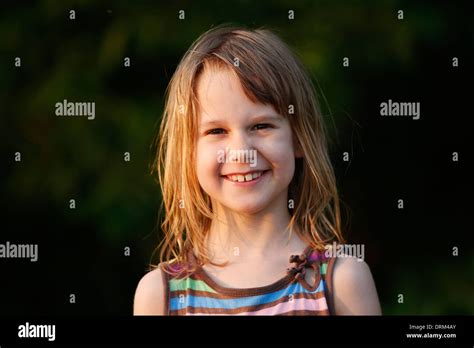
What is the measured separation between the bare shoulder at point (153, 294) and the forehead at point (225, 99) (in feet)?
1.40

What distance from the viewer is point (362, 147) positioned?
326 centimetres

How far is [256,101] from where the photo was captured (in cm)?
230

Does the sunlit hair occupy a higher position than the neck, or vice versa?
the sunlit hair

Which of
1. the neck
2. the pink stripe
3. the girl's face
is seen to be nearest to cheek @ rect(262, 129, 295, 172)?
the girl's face

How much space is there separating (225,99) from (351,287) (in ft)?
1.88

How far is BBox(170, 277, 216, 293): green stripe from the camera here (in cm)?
232

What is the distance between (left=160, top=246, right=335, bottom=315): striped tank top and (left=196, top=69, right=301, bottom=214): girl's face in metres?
0.19

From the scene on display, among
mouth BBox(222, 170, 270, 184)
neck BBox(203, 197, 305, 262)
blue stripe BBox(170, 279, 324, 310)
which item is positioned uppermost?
mouth BBox(222, 170, 270, 184)

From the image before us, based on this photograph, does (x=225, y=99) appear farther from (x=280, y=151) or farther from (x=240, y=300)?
(x=240, y=300)

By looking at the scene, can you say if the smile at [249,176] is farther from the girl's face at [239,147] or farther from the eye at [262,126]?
the eye at [262,126]

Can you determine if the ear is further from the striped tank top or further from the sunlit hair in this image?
the striped tank top

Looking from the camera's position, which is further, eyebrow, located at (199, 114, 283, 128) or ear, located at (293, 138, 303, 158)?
ear, located at (293, 138, 303, 158)

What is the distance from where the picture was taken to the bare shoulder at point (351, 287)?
90.7 inches

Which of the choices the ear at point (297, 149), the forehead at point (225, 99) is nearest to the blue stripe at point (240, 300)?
the ear at point (297, 149)
